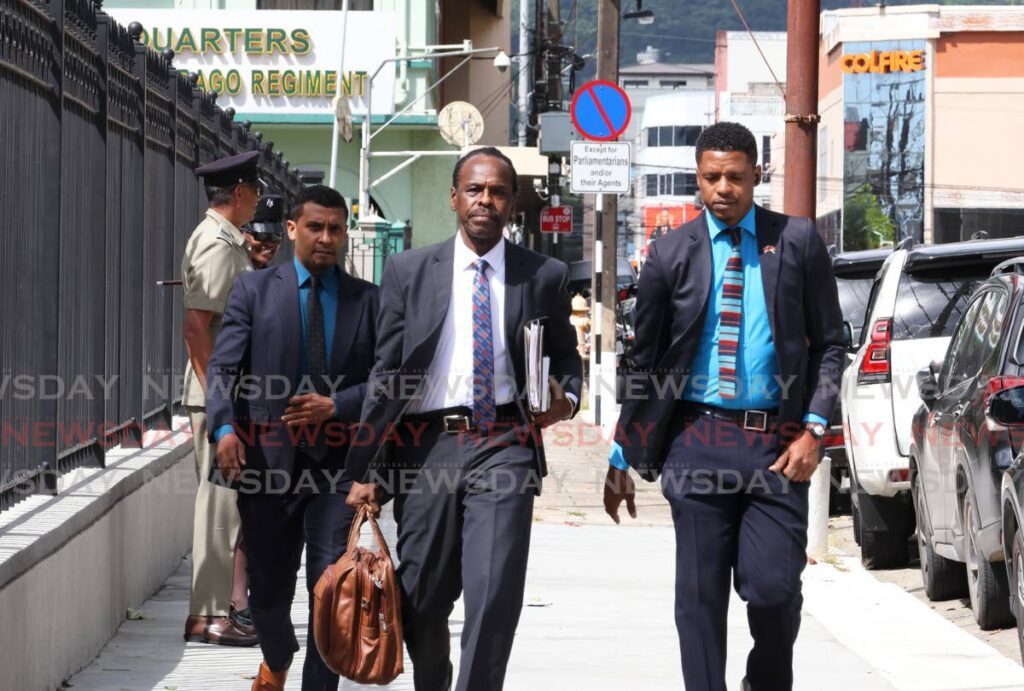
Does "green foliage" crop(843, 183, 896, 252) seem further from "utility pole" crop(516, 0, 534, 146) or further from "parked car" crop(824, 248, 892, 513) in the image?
"parked car" crop(824, 248, 892, 513)

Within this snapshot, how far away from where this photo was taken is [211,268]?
7.54m

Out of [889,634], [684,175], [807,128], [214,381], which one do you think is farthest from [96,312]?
[684,175]

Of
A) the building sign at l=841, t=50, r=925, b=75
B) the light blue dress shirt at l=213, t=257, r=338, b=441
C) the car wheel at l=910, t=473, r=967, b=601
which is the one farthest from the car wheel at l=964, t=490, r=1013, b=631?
the building sign at l=841, t=50, r=925, b=75

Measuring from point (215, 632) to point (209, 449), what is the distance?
0.81 metres

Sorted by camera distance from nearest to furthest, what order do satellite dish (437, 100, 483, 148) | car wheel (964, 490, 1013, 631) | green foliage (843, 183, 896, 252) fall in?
car wheel (964, 490, 1013, 631)
satellite dish (437, 100, 483, 148)
green foliage (843, 183, 896, 252)

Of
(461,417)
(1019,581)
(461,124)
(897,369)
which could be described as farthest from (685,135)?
(461,417)

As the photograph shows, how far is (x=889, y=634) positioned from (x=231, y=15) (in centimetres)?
2741

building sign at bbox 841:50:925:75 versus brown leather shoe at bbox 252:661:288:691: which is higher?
building sign at bbox 841:50:925:75

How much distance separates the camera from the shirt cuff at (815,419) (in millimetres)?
5613

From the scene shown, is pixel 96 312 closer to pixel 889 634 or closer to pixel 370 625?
pixel 370 625

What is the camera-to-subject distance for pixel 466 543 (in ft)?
18.2

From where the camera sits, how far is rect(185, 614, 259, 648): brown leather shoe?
303 inches

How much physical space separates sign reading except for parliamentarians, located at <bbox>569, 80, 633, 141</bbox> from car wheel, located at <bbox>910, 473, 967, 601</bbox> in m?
9.31

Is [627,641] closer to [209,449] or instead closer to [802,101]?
[209,449]
